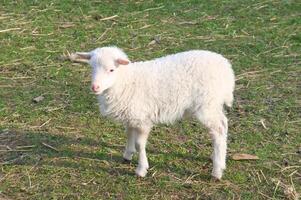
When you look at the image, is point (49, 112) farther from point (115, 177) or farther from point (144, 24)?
point (144, 24)

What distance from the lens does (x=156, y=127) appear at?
16.9 ft

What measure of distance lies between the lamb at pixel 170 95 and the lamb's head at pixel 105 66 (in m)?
0.01

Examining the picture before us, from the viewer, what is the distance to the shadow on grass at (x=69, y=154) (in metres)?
4.49

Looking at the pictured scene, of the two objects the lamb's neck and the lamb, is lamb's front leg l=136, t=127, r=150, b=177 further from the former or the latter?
the lamb's neck

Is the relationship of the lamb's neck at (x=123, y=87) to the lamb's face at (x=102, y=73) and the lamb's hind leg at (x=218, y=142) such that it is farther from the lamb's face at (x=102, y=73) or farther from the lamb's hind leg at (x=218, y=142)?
the lamb's hind leg at (x=218, y=142)

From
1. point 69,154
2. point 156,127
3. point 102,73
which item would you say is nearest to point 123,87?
point 102,73

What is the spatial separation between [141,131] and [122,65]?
0.51 metres

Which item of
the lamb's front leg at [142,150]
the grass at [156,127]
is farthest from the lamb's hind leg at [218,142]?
the lamb's front leg at [142,150]

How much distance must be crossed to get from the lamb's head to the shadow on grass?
71cm

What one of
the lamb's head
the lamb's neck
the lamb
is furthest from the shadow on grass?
the lamb's head

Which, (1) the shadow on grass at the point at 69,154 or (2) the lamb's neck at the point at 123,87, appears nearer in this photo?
(2) the lamb's neck at the point at 123,87

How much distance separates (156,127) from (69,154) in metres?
0.89

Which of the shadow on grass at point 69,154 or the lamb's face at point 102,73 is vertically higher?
the lamb's face at point 102,73

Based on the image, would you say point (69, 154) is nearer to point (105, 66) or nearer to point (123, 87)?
point (123, 87)
